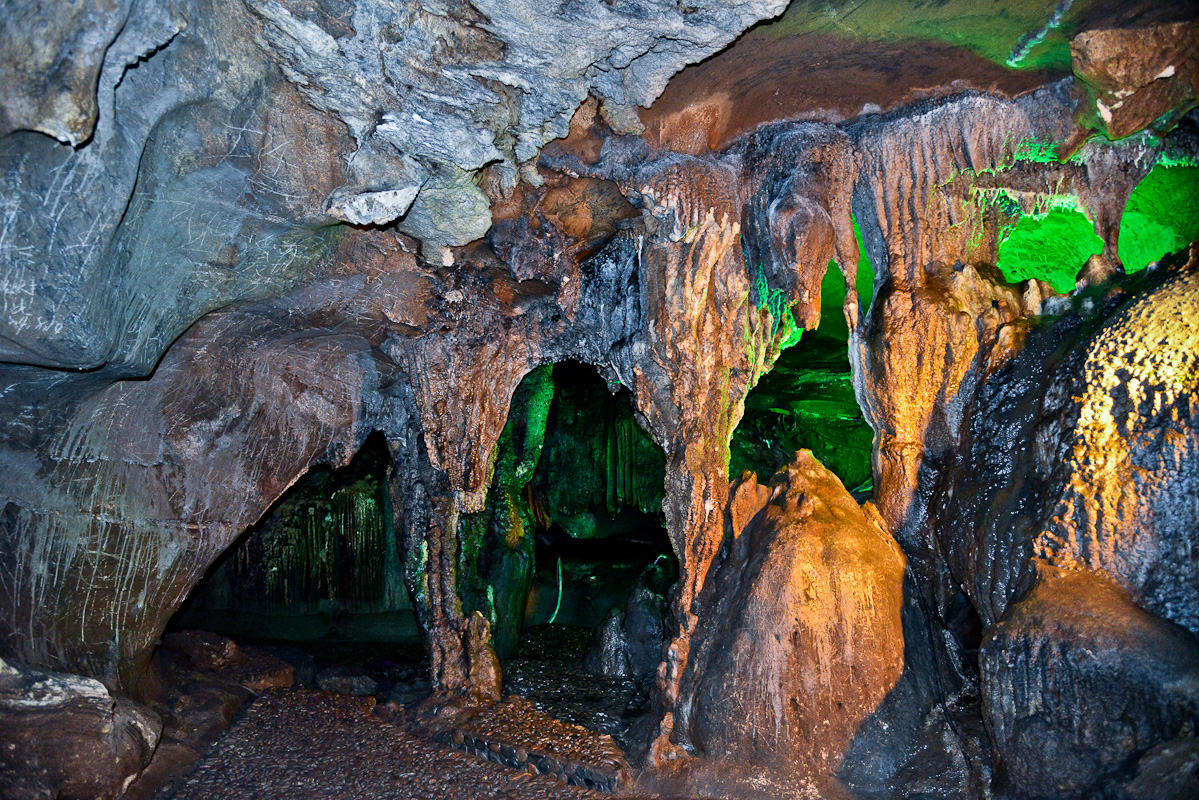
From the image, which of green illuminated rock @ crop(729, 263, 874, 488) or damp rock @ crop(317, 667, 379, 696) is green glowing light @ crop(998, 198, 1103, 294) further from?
damp rock @ crop(317, 667, 379, 696)

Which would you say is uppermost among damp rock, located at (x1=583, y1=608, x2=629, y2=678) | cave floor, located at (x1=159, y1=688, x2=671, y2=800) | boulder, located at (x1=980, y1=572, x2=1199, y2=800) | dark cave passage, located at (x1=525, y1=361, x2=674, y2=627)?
dark cave passage, located at (x1=525, y1=361, x2=674, y2=627)

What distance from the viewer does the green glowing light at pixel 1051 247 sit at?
6.49 meters

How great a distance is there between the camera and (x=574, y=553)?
11.1 meters

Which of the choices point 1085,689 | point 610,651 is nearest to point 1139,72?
point 1085,689

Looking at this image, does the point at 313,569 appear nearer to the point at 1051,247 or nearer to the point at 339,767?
the point at 339,767

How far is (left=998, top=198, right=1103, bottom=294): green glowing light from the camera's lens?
21.3 feet

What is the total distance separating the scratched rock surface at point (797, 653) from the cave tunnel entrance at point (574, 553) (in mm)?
1140

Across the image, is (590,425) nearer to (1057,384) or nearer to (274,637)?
(274,637)

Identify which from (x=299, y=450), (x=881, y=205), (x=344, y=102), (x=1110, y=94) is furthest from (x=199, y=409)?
(x=1110, y=94)

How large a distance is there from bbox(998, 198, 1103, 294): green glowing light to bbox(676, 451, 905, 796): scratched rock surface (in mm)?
2929

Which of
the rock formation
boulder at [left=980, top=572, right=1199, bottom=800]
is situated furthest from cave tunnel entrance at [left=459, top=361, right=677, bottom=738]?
boulder at [left=980, top=572, right=1199, bottom=800]

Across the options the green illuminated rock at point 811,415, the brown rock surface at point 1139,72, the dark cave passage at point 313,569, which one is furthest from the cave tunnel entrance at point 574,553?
the brown rock surface at point 1139,72

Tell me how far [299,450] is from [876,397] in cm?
483

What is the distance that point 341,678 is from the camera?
726 cm
